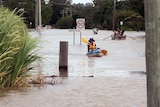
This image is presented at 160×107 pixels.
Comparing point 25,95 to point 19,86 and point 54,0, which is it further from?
point 54,0

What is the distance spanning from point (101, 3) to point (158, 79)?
4434 inches

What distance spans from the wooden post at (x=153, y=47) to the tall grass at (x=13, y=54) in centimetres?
679

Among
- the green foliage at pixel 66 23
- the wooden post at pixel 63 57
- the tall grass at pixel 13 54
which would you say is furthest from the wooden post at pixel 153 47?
the green foliage at pixel 66 23

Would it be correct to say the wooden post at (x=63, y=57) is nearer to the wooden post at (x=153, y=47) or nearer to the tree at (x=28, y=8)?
the wooden post at (x=153, y=47)

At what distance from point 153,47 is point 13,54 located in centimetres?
723

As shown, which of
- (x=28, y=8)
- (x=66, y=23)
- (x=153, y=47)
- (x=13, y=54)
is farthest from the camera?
(x=66, y=23)

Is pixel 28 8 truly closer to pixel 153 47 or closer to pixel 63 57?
pixel 63 57

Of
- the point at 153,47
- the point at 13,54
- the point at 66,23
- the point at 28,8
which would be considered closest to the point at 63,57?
the point at 13,54

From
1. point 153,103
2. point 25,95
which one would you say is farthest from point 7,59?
point 153,103

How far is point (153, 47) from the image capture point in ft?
10.7

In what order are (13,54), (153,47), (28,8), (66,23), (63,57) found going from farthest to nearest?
1. (66,23)
2. (28,8)
3. (63,57)
4. (13,54)
5. (153,47)

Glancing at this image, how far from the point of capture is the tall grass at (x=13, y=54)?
9992 millimetres

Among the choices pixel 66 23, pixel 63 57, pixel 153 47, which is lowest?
pixel 63 57

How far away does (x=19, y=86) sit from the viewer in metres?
10.4
